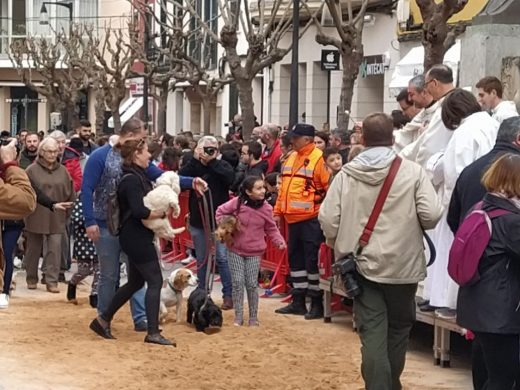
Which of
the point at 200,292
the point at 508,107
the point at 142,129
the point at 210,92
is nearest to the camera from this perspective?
the point at 508,107

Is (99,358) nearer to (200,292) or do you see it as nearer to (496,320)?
(200,292)

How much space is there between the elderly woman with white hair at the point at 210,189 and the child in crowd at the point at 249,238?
2.96 ft

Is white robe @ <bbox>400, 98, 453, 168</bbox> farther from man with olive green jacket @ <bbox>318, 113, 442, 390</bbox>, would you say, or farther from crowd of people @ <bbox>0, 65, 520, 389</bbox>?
man with olive green jacket @ <bbox>318, 113, 442, 390</bbox>

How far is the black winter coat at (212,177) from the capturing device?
1239 centimetres

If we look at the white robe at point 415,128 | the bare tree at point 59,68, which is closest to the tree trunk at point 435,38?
the white robe at point 415,128

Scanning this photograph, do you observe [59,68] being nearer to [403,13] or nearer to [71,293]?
[403,13]

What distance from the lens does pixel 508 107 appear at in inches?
374

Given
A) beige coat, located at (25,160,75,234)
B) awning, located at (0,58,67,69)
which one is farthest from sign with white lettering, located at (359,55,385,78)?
awning, located at (0,58,67,69)

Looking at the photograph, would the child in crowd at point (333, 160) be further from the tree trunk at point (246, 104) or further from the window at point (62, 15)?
the window at point (62, 15)

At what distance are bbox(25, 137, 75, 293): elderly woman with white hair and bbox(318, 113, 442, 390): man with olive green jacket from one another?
6.88 meters

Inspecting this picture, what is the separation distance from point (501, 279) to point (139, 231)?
4193 millimetres

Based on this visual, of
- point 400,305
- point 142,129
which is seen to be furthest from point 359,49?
point 400,305

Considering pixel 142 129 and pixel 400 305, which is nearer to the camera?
pixel 400 305

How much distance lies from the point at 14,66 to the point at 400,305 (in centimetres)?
6016
